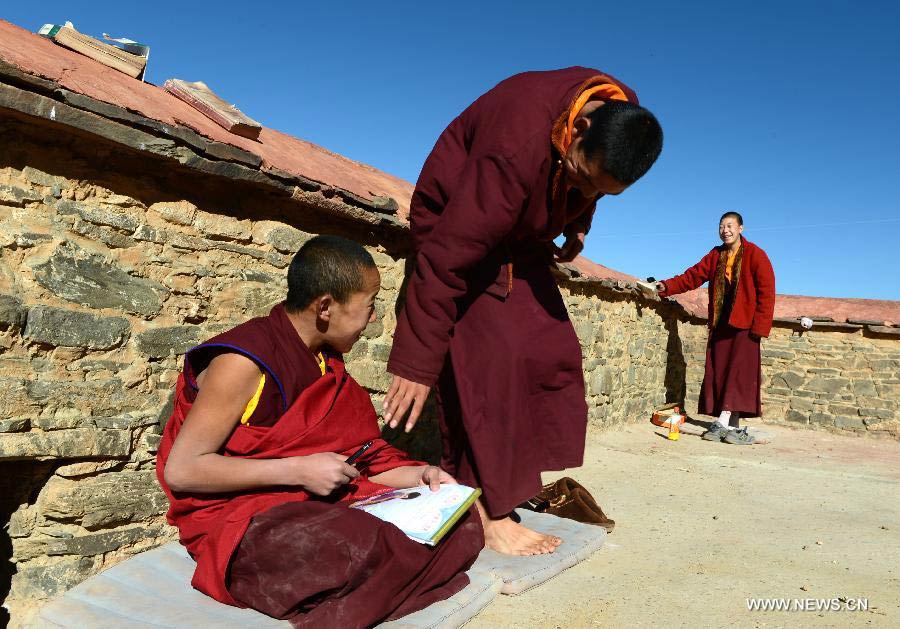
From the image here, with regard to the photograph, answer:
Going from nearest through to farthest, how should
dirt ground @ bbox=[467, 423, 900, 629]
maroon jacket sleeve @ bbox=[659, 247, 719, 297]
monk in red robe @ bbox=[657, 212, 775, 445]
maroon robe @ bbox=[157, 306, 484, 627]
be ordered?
maroon robe @ bbox=[157, 306, 484, 627], dirt ground @ bbox=[467, 423, 900, 629], monk in red robe @ bbox=[657, 212, 775, 445], maroon jacket sleeve @ bbox=[659, 247, 719, 297]

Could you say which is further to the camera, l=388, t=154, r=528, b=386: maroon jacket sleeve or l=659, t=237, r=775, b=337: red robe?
A: l=659, t=237, r=775, b=337: red robe

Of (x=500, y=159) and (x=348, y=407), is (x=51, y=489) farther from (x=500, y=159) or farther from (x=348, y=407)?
(x=500, y=159)

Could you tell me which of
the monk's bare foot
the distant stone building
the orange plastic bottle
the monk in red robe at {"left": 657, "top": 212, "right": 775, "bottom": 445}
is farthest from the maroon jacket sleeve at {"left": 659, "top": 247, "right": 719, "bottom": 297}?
the monk's bare foot

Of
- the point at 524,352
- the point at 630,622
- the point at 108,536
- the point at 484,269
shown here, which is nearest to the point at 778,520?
the point at 630,622

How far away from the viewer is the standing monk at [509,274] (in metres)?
2.10

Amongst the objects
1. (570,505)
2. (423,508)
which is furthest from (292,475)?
(570,505)

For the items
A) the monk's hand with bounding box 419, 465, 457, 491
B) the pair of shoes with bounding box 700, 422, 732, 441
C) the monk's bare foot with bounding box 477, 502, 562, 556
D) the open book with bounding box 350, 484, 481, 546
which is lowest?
the monk's bare foot with bounding box 477, 502, 562, 556

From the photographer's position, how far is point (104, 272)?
2.25 metres

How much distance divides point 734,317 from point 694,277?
574 millimetres

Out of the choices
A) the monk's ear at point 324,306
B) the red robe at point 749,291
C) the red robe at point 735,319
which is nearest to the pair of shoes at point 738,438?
the red robe at point 735,319

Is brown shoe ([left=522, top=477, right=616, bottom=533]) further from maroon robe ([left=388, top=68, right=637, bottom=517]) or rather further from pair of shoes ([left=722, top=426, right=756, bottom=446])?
pair of shoes ([left=722, top=426, right=756, bottom=446])

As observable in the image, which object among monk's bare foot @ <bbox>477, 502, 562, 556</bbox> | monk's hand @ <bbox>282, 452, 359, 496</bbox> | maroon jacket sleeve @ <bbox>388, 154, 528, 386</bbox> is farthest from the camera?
monk's bare foot @ <bbox>477, 502, 562, 556</bbox>

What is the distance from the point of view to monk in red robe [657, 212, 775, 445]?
6.30m

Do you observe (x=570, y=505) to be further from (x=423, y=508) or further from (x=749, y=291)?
(x=749, y=291)
